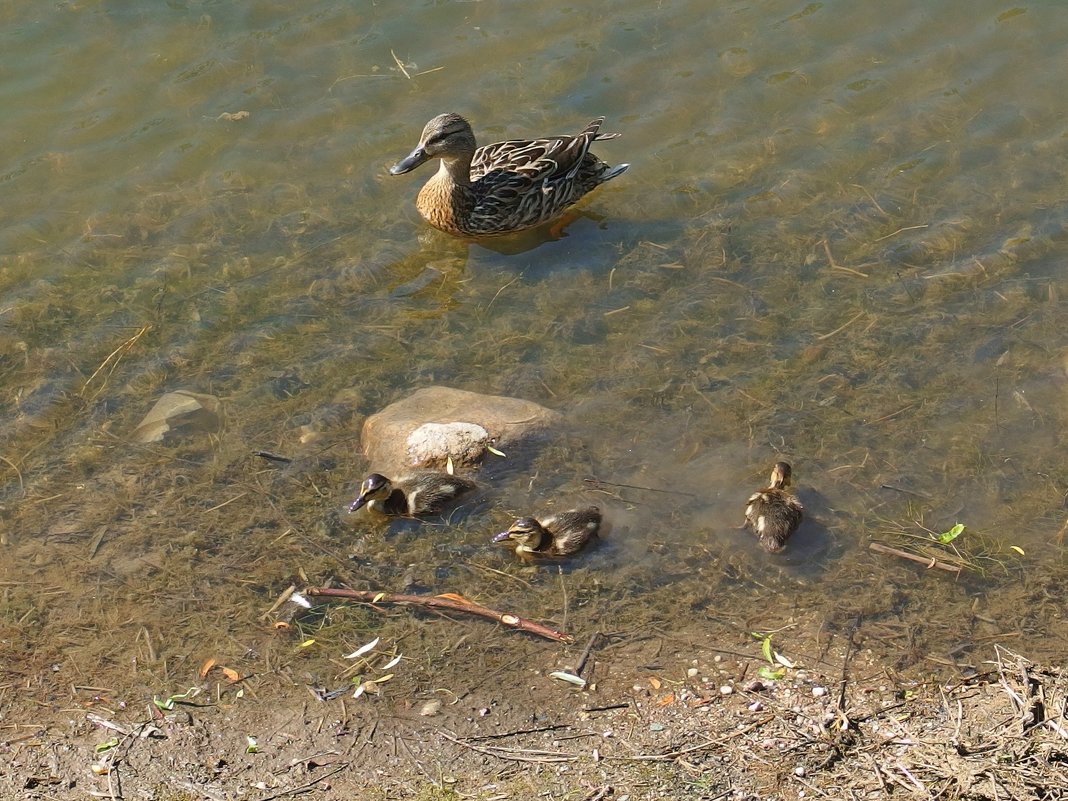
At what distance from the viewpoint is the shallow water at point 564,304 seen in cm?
518

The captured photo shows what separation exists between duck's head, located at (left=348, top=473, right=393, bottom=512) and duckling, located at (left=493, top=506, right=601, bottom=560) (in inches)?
20.5

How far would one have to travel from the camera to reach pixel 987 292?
22.0 ft

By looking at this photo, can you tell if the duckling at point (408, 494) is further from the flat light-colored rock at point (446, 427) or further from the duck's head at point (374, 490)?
the flat light-colored rock at point (446, 427)

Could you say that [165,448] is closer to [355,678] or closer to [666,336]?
[355,678]

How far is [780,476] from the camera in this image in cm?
541

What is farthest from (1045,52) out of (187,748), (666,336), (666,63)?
(187,748)

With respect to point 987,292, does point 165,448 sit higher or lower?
higher

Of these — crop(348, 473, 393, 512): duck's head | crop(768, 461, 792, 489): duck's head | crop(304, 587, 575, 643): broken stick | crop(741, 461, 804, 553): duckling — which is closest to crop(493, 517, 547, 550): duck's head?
crop(304, 587, 575, 643): broken stick

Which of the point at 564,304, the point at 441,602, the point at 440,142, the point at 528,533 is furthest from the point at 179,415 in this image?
the point at 440,142

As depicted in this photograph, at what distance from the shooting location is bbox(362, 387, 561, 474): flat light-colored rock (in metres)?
5.67

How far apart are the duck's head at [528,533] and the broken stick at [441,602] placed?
1.09ft

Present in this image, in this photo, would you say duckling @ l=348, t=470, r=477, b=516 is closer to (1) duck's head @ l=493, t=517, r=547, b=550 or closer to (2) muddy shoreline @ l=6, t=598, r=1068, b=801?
(1) duck's head @ l=493, t=517, r=547, b=550

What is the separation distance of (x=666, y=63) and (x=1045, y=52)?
8.43ft

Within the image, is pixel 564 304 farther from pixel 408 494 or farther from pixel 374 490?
pixel 374 490
